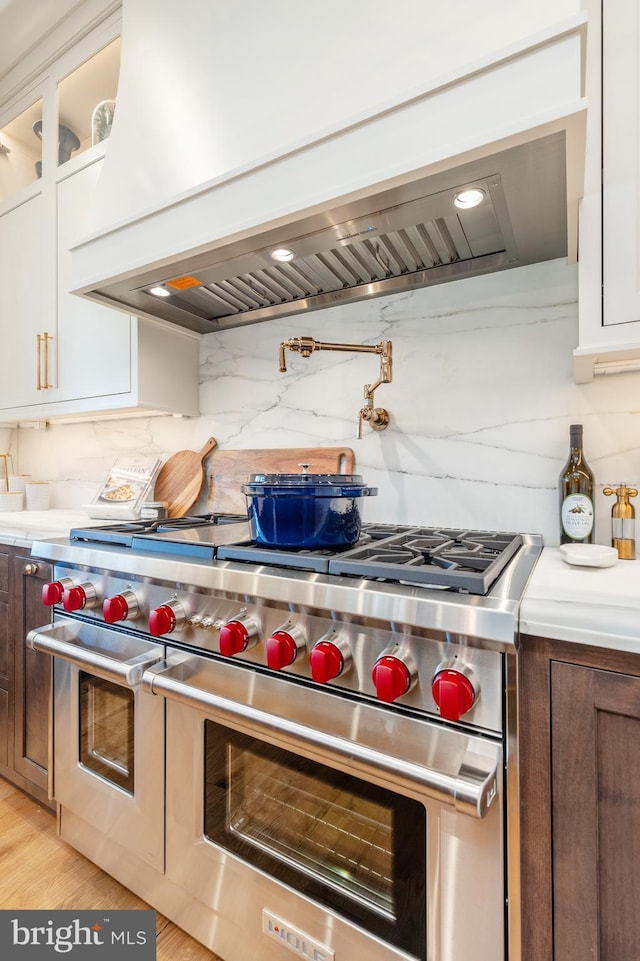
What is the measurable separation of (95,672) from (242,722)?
0.45 meters

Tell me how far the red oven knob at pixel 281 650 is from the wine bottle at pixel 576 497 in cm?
72

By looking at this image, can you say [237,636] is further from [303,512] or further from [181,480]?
[181,480]

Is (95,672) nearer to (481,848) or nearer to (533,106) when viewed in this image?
(481,848)

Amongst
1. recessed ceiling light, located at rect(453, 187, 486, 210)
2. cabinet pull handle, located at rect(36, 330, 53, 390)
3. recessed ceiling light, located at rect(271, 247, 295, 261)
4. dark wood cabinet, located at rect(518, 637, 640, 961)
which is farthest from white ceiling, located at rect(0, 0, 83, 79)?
dark wood cabinet, located at rect(518, 637, 640, 961)

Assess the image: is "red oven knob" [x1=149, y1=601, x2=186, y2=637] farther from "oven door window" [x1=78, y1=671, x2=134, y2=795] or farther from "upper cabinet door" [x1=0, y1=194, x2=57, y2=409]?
"upper cabinet door" [x1=0, y1=194, x2=57, y2=409]

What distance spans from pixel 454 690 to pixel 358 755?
0.19m

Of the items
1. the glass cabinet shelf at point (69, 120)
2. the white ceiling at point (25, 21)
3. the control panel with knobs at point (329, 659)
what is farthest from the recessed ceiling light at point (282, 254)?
the white ceiling at point (25, 21)

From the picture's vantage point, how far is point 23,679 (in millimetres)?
1456

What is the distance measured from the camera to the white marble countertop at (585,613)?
0.61 meters

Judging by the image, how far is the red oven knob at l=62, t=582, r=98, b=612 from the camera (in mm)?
1101

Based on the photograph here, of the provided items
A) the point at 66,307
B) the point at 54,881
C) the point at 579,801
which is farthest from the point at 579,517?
the point at 66,307

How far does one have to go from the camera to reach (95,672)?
105cm

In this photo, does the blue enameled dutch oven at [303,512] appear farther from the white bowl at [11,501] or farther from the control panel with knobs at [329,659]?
the white bowl at [11,501]

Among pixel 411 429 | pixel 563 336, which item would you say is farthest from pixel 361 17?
pixel 411 429
